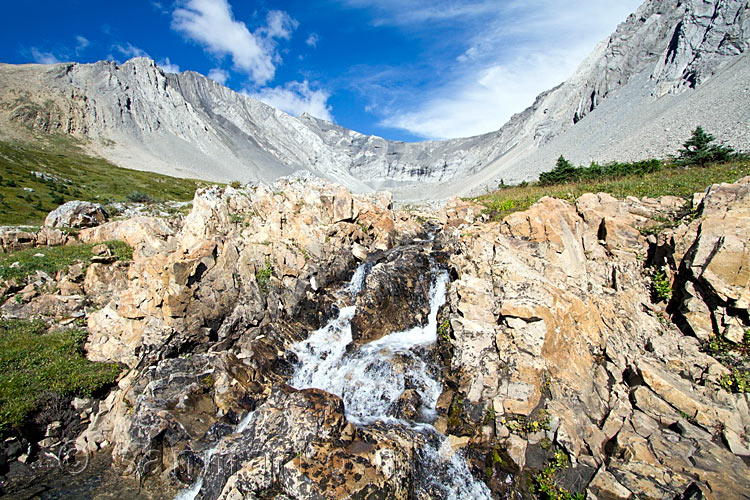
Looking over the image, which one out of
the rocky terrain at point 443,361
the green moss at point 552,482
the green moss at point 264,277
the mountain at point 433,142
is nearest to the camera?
the green moss at point 552,482

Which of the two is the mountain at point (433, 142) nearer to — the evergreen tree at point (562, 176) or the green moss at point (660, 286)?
the evergreen tree at point (562, 176)

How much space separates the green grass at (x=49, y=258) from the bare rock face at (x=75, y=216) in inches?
224

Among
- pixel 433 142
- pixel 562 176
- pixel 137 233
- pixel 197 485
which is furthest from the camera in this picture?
pixel 433 142

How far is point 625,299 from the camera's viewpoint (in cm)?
1077

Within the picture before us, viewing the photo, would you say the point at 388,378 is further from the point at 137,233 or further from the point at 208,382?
the point at 137,233

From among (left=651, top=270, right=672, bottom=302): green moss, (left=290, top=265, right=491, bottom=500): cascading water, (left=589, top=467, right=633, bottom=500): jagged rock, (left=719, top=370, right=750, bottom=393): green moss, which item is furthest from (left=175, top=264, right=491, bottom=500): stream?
(left=651, top=270, right=672, bottom=302): green moss

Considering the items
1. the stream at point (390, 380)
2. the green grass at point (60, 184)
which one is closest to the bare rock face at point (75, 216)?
the green grass at point (60, 184)

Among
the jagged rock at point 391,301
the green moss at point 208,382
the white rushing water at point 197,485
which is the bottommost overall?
the white rushing water at point 197,485

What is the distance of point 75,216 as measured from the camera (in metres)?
23.2

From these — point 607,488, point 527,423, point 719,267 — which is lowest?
point 607,488

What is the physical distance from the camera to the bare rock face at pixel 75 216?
74.7 ft

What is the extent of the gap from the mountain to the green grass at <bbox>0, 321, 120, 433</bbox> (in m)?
48.2

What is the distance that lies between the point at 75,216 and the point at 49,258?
9791mm

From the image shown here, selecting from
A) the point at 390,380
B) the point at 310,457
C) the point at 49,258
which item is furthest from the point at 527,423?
the point at 49,258
